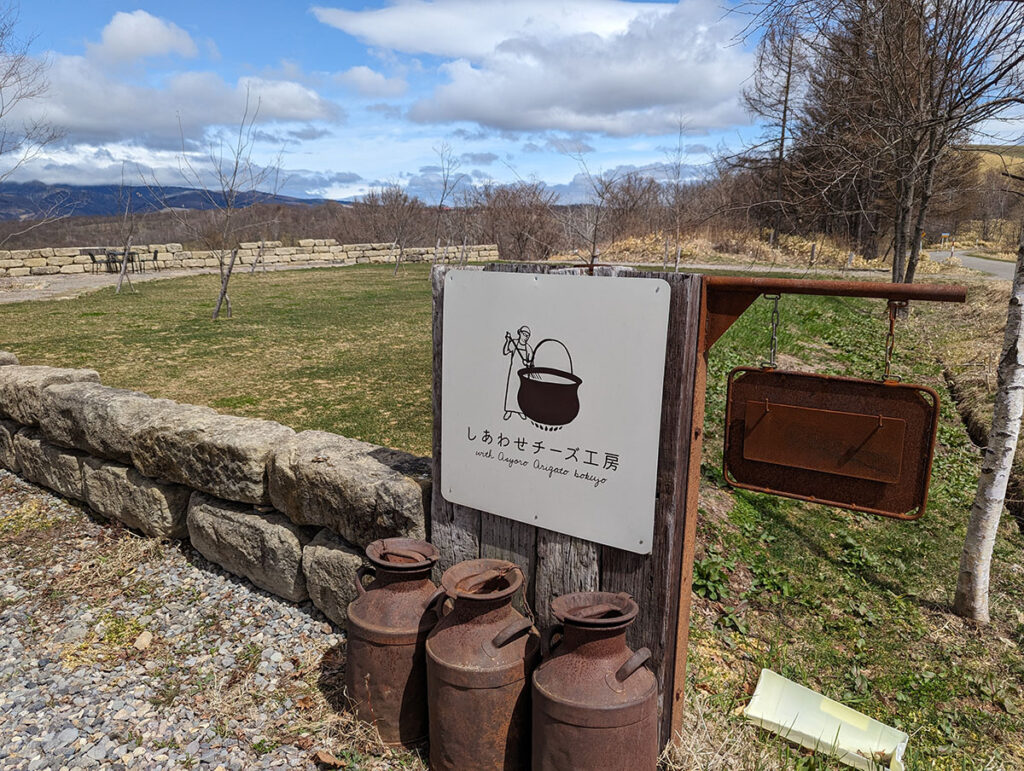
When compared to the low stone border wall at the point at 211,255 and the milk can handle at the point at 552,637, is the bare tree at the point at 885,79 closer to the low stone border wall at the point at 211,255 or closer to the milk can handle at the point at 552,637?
the milk can handle at the point at 552,637

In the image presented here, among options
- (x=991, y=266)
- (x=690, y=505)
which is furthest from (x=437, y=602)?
(x=991, y=266)

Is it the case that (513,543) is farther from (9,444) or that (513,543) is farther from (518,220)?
(518,220)

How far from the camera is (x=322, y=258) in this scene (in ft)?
92.6

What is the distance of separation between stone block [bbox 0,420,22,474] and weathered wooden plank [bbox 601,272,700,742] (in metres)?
5.22

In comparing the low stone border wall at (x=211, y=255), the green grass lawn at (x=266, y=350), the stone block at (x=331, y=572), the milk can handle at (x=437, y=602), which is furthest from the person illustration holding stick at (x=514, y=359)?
the low stone border wall at (x=211, y=255)

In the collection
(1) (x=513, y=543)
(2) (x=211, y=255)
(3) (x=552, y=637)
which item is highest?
(2) (x=211, y=255)

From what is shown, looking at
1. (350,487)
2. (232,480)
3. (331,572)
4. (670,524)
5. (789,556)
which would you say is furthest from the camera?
(789,556)

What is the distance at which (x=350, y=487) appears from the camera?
10.7 feet

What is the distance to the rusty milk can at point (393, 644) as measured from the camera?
8.80 feet

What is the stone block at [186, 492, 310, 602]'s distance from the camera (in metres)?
3.72

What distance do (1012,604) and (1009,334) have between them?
1.69 metres

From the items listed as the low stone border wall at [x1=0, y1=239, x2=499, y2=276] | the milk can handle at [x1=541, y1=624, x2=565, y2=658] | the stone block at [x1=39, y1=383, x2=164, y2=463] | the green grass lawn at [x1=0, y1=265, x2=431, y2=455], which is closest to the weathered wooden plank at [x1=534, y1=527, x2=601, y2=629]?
the milk can handle at [x1=541, y1=624, x2=565, y2=658]

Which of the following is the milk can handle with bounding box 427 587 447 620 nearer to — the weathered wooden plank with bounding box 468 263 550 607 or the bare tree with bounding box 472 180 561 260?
the weathered wooden plank with bounding box 468 263 550 607

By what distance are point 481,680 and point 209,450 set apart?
2.27m
